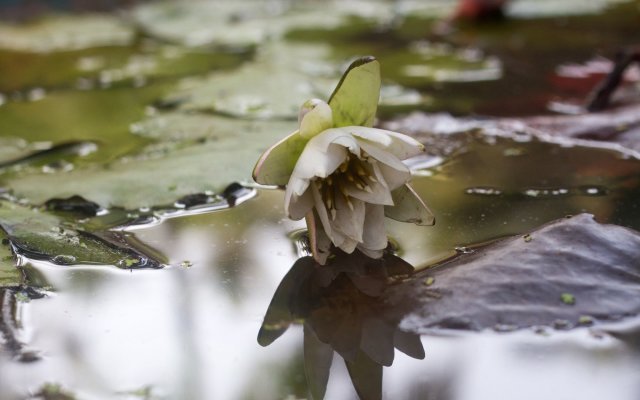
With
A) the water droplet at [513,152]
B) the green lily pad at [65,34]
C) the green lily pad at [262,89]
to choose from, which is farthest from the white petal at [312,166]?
the green lily pad at [65,34]

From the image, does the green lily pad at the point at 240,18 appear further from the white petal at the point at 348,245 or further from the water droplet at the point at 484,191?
the white petal at the point at 348,245

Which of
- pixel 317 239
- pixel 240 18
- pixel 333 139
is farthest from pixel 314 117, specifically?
pixel 240 18

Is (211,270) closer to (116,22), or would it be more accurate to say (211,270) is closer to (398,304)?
(398,304)

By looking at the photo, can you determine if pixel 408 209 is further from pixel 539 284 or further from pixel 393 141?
pixel 539 284

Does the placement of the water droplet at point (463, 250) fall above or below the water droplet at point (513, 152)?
below

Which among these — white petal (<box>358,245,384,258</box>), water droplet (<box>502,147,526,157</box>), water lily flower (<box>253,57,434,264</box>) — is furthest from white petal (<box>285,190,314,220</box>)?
water droplet (<box>502,147,526,157</box>)

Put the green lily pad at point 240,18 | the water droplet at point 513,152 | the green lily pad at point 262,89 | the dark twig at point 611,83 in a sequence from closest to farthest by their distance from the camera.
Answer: the water droplet at point 513,152 < the dark twig at point 611,83 < the green lily pad at point 262,89 < the green lily pad at point 240,18

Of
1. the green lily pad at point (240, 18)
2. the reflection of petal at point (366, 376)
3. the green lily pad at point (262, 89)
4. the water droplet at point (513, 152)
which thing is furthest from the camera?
the green lily pad at point (240, 18)
